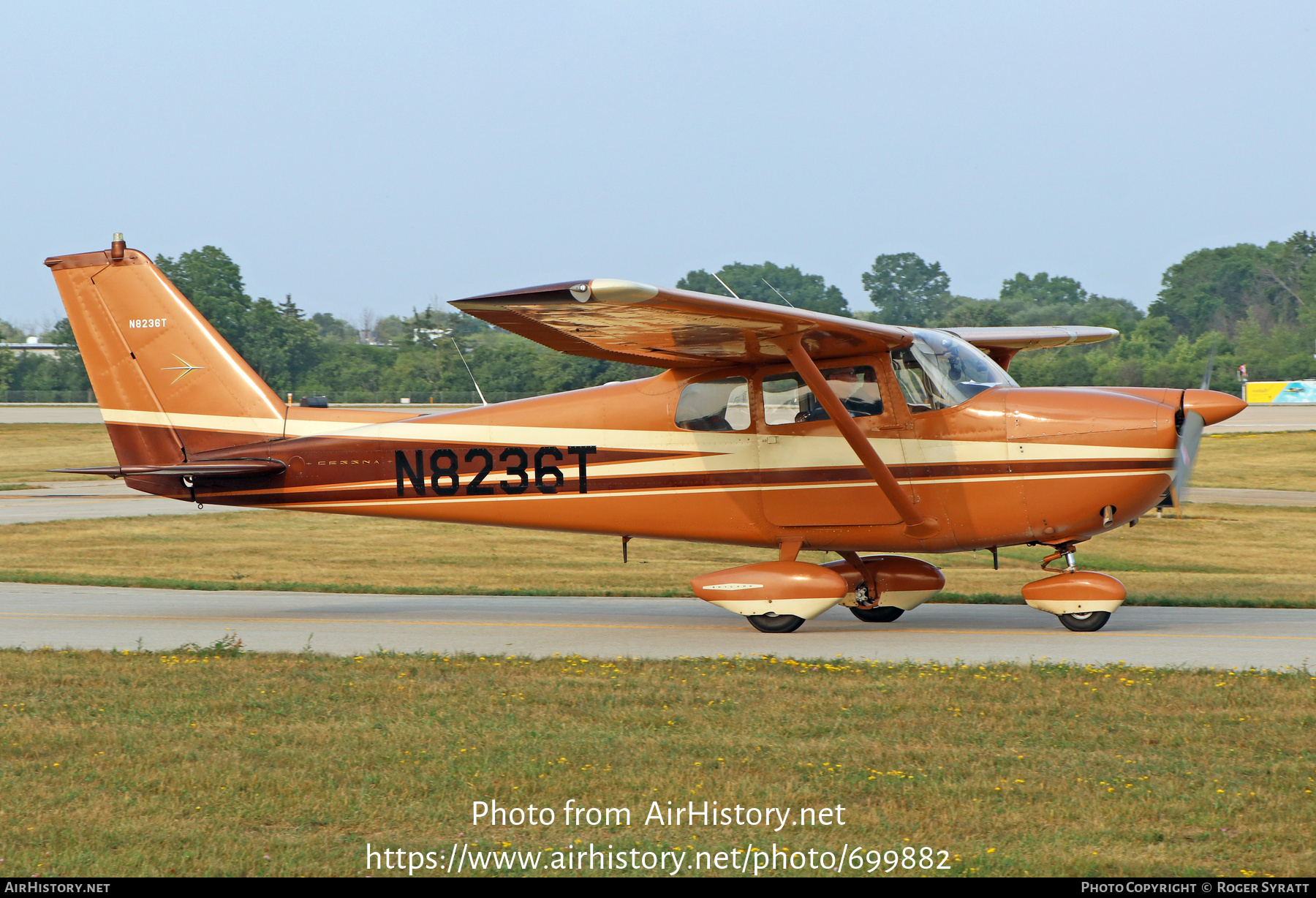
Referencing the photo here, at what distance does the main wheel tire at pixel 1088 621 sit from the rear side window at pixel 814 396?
8.35ft

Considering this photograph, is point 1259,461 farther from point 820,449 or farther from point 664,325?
point 664,325

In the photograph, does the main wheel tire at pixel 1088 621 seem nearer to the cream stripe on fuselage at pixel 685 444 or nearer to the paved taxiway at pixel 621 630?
the paved taxiway at pixel 621 630

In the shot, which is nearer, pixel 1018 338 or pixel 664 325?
pixel 664 325

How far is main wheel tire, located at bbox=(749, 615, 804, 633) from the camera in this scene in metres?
10.9

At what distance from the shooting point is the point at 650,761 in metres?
6.26

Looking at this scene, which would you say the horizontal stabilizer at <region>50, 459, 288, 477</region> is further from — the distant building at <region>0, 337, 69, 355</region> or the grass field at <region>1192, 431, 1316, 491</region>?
the distant building at <region>0, 337, 69, 355</region>

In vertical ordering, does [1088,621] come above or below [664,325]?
below

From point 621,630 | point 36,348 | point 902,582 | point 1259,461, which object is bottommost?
point 1259,461

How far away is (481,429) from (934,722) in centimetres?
631

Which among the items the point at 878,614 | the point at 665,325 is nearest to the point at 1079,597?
the point at 878,614

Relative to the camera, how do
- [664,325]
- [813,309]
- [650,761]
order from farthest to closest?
[813,309], [664,325], [650,761]

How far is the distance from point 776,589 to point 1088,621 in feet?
9.09

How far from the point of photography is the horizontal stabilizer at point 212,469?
1216 centimetres

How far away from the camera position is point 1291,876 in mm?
4477
